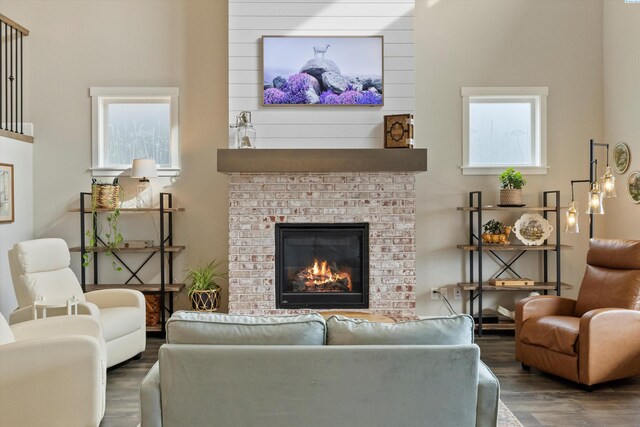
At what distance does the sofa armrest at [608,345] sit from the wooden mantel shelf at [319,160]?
6.76 ft

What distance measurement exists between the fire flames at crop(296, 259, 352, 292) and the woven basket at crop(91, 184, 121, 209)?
2018mm

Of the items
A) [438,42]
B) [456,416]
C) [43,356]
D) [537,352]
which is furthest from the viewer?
[438,42]

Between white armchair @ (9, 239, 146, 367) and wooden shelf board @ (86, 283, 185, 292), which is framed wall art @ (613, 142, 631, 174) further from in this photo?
white armchair @ (9, 239, 146, 367)

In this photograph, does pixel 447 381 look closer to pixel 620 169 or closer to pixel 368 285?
pixel 368 285

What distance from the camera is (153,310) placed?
5438 millimetres

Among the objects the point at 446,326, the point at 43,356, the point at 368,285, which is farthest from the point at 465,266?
the point at 43,356

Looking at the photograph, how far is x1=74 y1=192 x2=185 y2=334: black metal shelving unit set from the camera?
5352 millimetres

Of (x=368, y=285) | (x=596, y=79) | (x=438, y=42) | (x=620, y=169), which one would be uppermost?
(x=438, y=42)

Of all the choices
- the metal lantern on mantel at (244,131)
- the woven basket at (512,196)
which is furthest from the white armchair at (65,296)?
the woven basket at (512,196)

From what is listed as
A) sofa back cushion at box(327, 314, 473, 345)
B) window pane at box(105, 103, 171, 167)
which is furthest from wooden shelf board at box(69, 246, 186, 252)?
sofa back cushion at box(327, 314, 473, 345)

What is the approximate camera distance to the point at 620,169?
541 centimetres

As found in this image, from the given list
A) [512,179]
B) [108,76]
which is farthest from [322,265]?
[108,76]

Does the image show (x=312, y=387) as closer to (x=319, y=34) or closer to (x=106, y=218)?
(x=319, y=34)

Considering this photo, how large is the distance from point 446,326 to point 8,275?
15.1 ft
